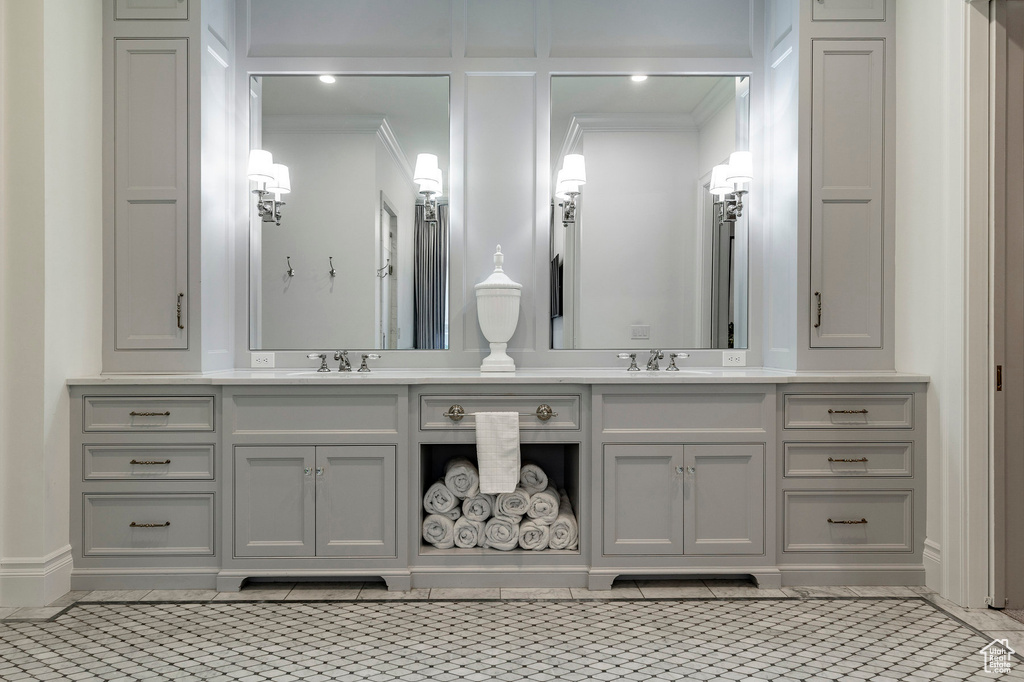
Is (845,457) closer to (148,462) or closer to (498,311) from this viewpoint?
(498,311)

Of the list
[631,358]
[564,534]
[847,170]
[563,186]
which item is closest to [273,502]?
[564,534]

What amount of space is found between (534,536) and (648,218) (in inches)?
64.1

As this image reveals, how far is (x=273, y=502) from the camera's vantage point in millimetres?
2619

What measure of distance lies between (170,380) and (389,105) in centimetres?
164

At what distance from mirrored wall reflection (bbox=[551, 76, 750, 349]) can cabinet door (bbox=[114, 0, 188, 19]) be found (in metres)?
1.69

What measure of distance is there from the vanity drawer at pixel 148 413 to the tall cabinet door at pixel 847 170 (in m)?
2.64

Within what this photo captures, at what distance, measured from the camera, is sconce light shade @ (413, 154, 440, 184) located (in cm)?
317

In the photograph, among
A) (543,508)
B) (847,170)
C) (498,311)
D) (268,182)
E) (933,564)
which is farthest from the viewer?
(268,182)

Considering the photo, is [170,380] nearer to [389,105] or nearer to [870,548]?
[389,105]

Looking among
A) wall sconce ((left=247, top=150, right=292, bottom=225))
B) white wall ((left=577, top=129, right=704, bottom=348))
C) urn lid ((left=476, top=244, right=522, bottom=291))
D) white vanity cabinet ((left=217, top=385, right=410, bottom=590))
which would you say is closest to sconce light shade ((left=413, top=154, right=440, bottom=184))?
urn lid ((left=476, top=244, right=522, bottom=291))

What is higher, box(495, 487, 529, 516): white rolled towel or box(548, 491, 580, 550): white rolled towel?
box(495, 487, 529, 516): white rolled towel

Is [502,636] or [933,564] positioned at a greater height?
[933,564]

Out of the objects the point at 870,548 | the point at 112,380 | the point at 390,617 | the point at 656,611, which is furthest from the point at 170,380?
the point at 870,548

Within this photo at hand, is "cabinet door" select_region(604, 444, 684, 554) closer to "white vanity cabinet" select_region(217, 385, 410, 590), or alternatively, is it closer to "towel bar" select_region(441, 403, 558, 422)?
"towel bar" select_region(441, 403, 558, 422)
